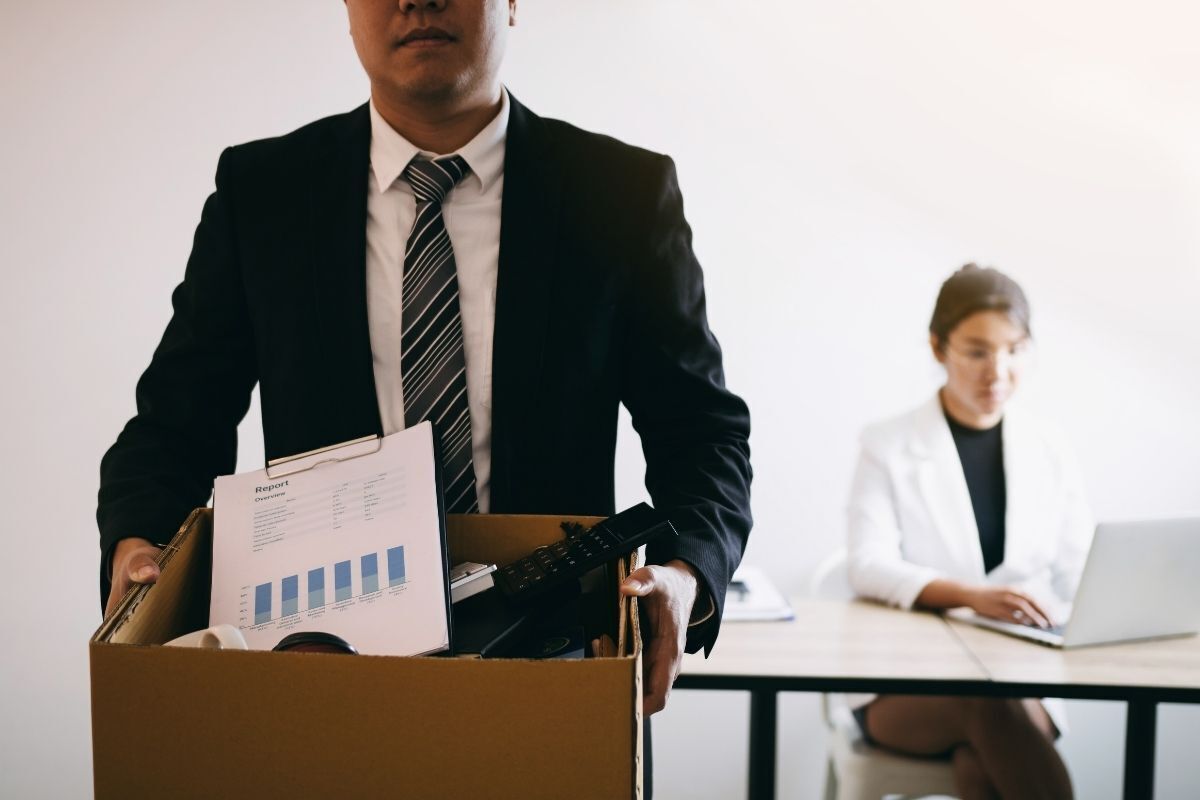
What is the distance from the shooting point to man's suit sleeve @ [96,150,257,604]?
104 centimetres

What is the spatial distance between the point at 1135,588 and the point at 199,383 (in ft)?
5.84

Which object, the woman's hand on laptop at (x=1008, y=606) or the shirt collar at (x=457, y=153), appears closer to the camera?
the shirt collar at (x=457, y=153)

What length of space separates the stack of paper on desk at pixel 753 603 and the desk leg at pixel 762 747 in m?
0.18

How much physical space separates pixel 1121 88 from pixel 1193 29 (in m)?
0.29

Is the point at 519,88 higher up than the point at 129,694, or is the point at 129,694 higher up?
the point at 519,88

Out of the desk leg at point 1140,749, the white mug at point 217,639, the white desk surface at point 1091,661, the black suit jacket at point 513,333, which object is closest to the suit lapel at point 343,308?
the black suit jacket at point 513,333

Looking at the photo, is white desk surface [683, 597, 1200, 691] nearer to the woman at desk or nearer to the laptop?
the laptop

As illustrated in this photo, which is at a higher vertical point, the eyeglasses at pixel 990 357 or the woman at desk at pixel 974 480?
the eyeglasses at pixel 990 357

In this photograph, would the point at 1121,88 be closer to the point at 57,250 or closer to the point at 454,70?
the point at 454,70

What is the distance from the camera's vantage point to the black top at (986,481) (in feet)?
8.62

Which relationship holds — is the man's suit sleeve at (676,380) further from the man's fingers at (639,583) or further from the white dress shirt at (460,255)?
the man's fingers at (639,583)

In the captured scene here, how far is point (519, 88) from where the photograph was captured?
3.06 m

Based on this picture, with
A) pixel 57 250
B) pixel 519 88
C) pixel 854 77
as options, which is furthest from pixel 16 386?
pixel 854 77

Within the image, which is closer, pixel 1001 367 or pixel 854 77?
pixel 1001 367
